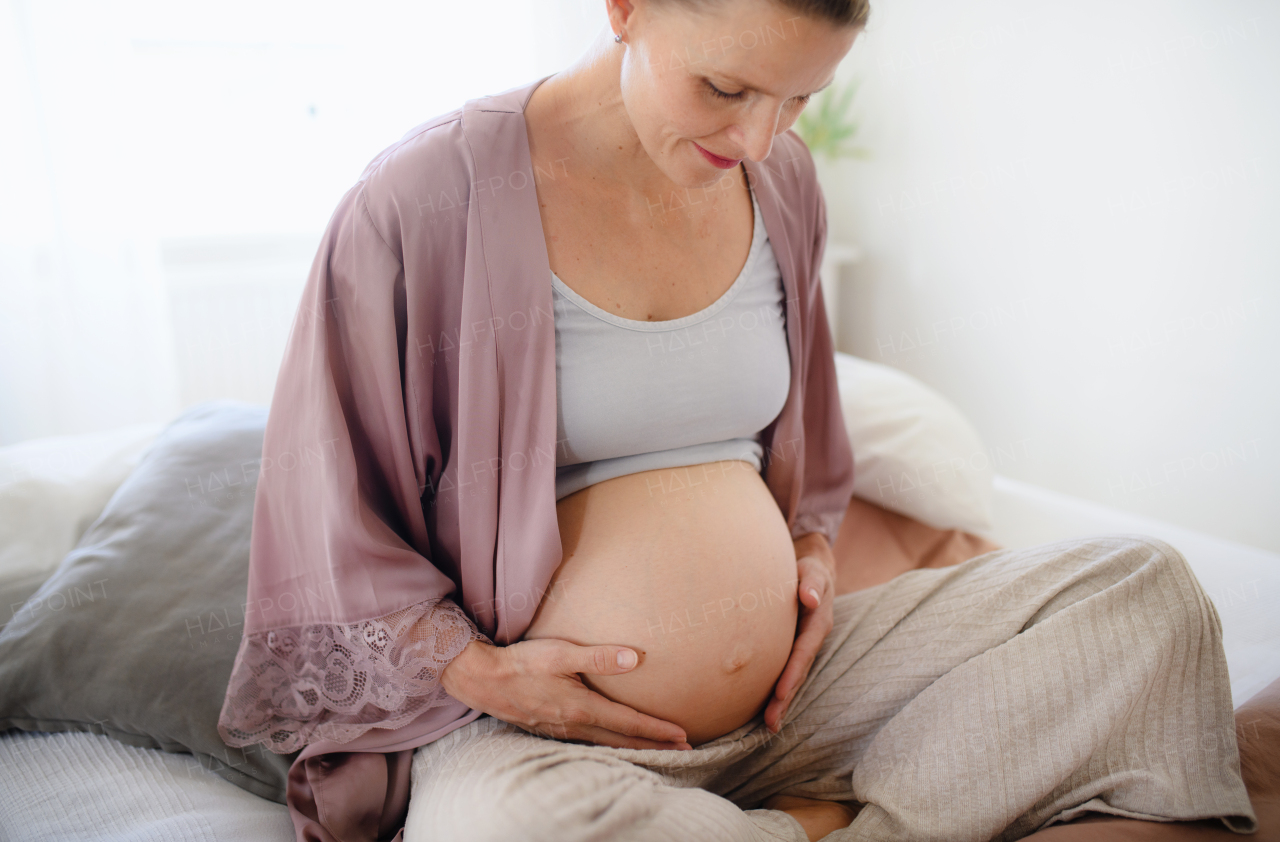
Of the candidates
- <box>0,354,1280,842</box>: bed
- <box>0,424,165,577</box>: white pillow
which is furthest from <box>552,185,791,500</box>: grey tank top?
<box>0,424,165,577</box>: white pillow

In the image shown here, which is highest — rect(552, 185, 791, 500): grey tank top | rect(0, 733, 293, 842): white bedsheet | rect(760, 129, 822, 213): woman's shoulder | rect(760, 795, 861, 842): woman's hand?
rect(760, 129, 822, 213): woman's shoulder

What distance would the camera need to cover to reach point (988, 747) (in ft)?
2.39

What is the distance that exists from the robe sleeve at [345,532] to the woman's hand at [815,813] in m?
0.38

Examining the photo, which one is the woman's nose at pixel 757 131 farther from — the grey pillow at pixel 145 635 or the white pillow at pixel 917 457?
the grey pillow at pixel 145 635

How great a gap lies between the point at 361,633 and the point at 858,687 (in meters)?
0.52

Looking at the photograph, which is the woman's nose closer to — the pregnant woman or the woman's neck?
the pregnant woman

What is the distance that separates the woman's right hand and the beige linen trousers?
0.03 meters

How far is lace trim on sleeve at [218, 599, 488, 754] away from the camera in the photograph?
2.48 ft

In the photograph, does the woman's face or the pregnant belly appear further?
the pregnant belly

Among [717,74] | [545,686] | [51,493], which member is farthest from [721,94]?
[51,493]

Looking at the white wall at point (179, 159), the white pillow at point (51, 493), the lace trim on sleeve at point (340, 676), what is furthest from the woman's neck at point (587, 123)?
the white wall at point (179, 159)

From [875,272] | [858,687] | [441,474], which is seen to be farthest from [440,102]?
[858,687]

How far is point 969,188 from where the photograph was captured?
1.97 metres

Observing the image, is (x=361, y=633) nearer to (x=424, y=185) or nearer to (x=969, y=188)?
(x=424, y=185)
